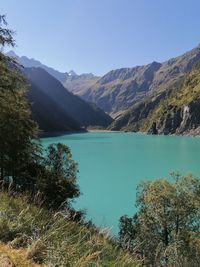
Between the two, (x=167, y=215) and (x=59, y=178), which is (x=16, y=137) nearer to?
(x=59, y=178)

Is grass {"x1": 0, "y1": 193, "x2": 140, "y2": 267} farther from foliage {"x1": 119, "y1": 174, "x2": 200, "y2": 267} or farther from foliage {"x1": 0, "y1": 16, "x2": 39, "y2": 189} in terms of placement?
foliage {"x1": 0, "y1": 16, "x2": 39, "y2": 189}

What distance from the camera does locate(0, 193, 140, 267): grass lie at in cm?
657

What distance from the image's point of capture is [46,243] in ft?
23.9

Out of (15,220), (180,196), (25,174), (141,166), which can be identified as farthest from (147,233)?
(141,166)

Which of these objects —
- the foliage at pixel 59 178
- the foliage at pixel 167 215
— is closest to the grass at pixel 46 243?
the foliage at pixel 167 215

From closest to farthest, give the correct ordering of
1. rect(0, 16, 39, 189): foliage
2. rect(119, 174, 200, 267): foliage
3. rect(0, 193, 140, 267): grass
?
rect(0, 193, 140, 267): grass
rect(119, 174, 200, 267): foliage
rect(0, 16, 39, 189): foliage

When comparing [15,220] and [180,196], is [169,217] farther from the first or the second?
[15,220]

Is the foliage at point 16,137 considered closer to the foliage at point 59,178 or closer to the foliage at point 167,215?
the foliage at point 59,178

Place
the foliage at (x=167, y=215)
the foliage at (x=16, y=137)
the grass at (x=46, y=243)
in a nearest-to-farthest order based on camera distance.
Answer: the grass at (x=46, y=243), the foliage at (x=167, y=215), the foliage at (x=16, y=137)

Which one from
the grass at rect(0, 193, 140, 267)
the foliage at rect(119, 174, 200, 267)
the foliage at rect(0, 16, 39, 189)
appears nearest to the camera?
the grass at rect(0, 193, 140, 267)

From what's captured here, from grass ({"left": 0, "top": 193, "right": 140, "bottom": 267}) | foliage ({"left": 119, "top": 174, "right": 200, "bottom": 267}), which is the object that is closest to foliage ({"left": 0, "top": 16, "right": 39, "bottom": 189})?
foliage ({"left": 119, "top": 174, "right": 200, "bottom": 267})

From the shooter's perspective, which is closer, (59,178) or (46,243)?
(46,243)

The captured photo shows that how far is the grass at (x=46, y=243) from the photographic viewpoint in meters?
6.57

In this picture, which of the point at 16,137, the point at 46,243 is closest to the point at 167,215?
the point at 16,137
